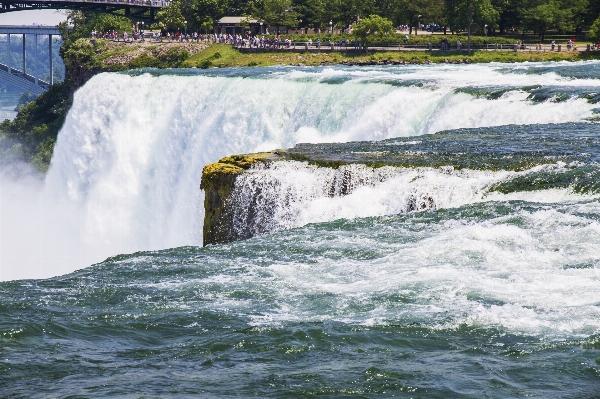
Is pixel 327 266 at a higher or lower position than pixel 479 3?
lower

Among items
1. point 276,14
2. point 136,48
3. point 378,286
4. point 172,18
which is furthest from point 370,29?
point 378,286

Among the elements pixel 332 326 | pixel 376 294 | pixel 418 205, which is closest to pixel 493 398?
pixel 332 326

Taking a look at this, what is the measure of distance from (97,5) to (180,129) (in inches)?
2433

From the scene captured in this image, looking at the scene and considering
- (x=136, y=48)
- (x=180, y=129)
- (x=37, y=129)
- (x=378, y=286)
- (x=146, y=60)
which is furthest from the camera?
(x=37, y=129)

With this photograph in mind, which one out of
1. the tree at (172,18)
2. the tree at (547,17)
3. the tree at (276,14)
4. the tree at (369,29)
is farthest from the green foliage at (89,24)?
the tree at (547,17)

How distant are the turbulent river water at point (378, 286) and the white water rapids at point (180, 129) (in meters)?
0.24

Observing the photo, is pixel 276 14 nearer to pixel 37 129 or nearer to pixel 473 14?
pixel 473 14

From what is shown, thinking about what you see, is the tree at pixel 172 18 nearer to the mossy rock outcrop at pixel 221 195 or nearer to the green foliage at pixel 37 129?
the green foliage at pixel 37 129

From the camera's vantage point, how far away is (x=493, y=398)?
1117 centimetres

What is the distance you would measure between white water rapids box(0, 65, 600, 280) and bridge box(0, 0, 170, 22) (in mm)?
48540

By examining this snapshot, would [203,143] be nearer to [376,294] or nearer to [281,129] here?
[281,129]

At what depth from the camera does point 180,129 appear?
40.4m

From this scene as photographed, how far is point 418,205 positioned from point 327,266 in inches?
172

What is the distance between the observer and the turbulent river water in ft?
39.5
